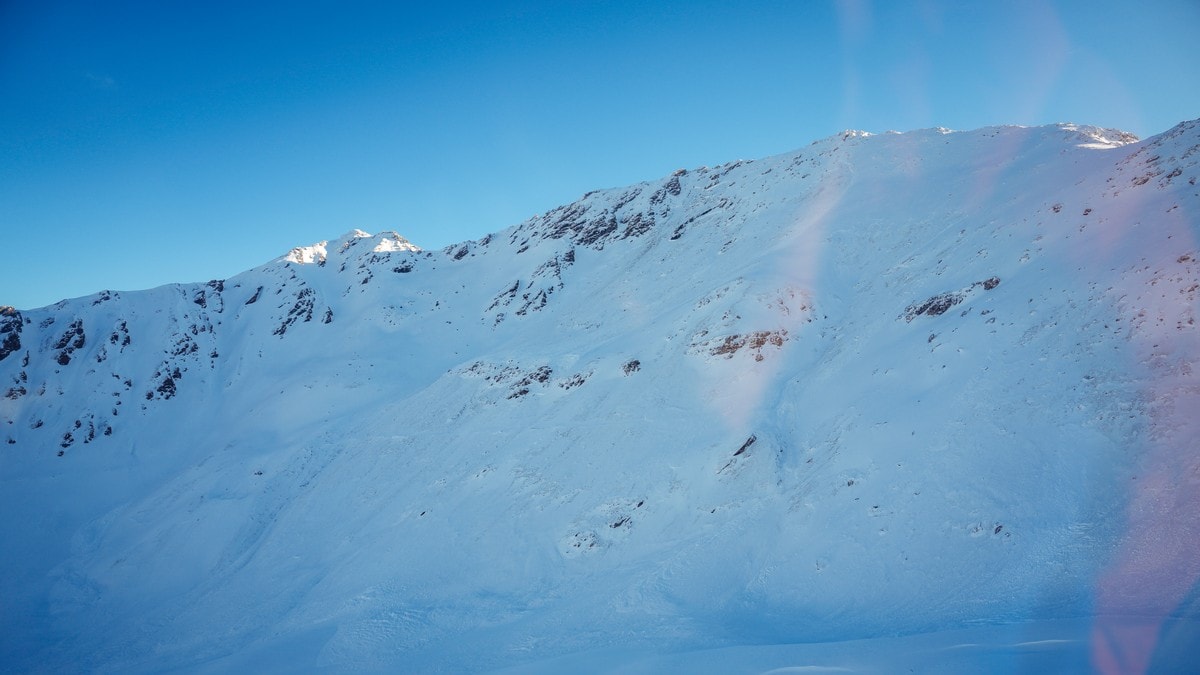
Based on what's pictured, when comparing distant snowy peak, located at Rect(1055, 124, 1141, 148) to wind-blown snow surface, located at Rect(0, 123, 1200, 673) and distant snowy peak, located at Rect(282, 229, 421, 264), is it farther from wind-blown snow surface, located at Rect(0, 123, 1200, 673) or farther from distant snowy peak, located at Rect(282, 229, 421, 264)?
distant snowy peak, located at Rect(282, 229, 421, 264)

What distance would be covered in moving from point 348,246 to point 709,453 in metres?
70.9

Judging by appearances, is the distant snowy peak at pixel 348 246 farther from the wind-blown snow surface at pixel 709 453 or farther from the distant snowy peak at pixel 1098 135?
the distant snowy peak at pixel 1098 135

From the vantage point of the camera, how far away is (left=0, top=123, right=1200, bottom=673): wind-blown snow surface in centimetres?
1638

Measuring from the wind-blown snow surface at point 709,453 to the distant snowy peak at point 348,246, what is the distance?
20.3m

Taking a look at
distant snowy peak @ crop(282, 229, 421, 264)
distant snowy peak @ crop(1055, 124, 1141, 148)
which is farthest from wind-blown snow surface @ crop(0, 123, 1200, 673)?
distant snowy peak @ crop(282, 229, 421, 264)

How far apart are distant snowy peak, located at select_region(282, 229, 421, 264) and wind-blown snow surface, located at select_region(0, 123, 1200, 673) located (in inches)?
800

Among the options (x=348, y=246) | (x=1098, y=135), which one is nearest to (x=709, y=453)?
(x=1098, y=135)

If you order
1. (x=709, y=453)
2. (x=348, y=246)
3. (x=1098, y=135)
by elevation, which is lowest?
(x=709, y=453)

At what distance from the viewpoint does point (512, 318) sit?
2179 inches

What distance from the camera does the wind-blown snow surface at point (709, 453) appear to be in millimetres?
16375

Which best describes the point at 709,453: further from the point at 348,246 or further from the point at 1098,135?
the point at 348,246

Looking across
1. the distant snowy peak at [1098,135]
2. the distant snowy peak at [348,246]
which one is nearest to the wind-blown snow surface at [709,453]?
the distant snowy peak at [1098,135]

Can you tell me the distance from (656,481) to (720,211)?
36048 millimetres

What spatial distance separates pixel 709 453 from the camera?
27.8m
